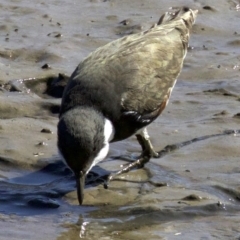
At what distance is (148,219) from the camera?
6578 mm

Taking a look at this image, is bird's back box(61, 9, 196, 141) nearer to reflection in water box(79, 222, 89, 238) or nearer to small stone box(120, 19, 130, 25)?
reflection in water box(79, 222, 89, 238)

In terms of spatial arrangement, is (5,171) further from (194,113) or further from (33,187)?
(194,113)

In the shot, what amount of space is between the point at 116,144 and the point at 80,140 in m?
1.70

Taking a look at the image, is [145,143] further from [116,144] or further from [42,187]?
[42,187]

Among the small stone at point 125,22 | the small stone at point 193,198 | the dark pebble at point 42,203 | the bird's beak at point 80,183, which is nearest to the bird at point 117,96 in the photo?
the bird's beak at point 80,183

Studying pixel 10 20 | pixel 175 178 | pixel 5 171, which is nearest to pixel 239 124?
pixel 175 178

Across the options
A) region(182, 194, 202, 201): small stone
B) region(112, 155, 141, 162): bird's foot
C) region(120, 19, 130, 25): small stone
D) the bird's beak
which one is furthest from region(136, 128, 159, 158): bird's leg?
region(120, 19, 130, 25): small stone

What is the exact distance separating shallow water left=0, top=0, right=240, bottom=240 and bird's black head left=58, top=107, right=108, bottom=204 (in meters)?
0.42

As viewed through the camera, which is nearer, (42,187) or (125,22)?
(42,187)

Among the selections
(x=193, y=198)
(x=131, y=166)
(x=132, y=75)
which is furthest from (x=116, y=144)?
(x=193, y=198)

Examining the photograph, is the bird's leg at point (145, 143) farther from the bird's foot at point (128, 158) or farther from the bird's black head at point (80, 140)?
the bird's black head at point (80, 140)

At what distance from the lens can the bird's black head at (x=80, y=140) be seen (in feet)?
20.8

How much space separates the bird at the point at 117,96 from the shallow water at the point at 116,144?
26 cm

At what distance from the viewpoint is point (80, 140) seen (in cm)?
635
